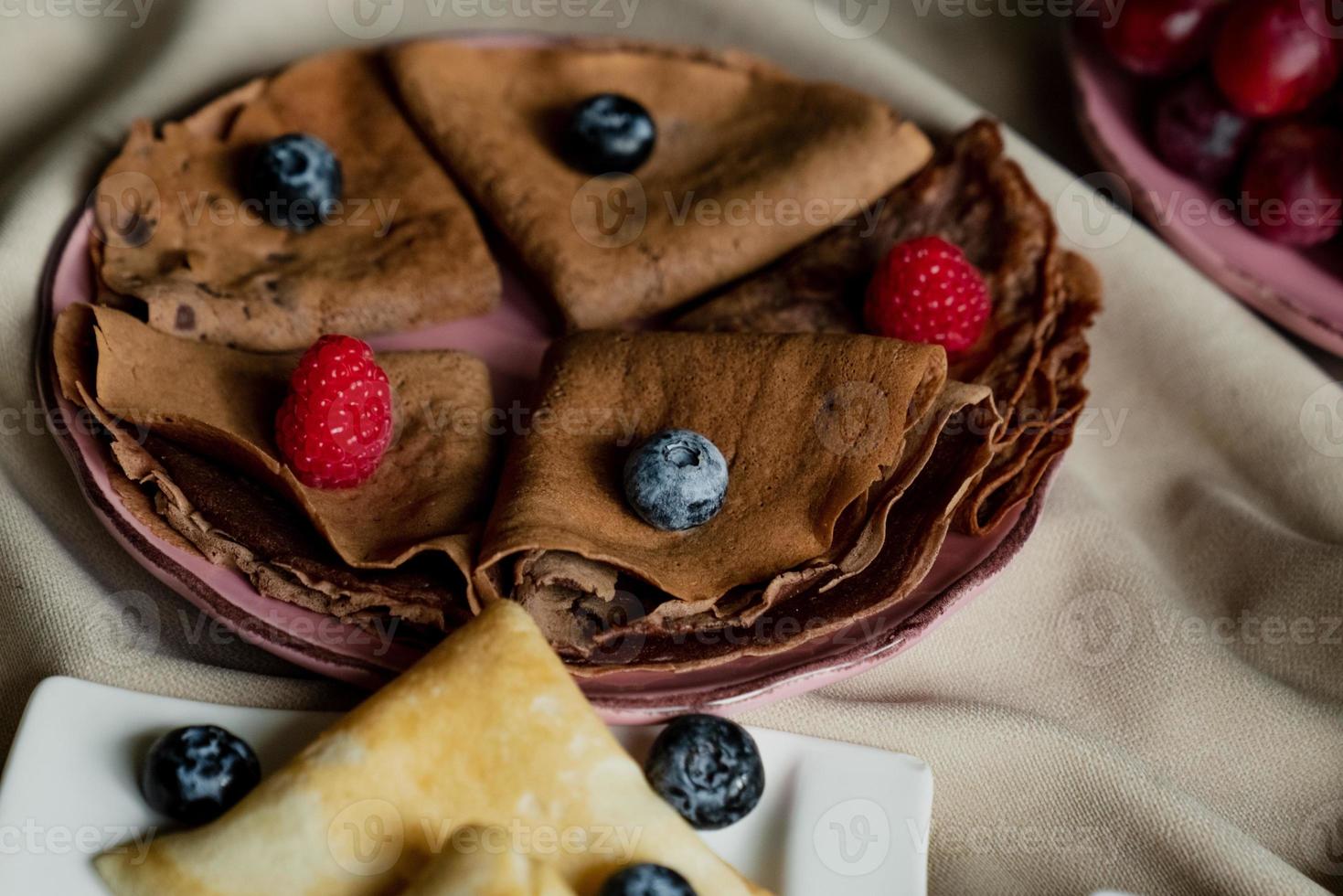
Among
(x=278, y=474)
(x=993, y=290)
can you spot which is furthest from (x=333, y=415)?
(x=993, y=290)

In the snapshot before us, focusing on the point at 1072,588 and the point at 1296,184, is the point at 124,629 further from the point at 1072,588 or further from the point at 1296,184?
the point at 1296,184

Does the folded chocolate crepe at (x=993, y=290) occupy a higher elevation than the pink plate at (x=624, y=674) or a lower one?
higher

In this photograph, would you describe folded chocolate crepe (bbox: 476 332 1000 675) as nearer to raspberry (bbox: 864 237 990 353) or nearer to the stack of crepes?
the stack of crepes

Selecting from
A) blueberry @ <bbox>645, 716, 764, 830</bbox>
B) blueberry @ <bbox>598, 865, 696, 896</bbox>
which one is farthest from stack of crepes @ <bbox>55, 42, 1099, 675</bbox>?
blueberry @ <bbox>598, 865, 696, 896</bbox>

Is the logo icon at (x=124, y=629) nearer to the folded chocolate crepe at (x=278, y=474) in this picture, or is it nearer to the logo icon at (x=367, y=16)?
the folded chocolate crepe at (x=278, y=474)

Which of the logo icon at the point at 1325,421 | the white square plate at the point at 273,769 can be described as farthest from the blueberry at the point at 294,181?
the logo icon at the point at 1325,421

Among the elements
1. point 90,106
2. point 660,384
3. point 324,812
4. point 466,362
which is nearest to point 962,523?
point 660,384
